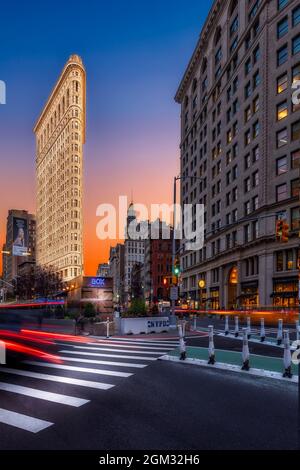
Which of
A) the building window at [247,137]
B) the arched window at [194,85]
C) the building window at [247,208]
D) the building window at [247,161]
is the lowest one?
the building window at [247,208]

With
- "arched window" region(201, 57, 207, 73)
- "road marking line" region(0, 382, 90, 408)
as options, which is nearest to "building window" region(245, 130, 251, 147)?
"arched window" region(201, 57, 207, 73)

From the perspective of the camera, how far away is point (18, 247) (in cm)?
3216

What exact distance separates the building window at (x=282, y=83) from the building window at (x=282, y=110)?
4.91 feet

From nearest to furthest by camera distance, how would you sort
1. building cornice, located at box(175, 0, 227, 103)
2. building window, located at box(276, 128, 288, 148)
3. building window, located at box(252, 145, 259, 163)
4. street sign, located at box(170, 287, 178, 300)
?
street sign, located at box(170, 287, 178, 300)
building window, located at box(276, 128, 288, 148)
building window, located at box(252, 145, 259, 163)
building cornice, located at box(175, 0, 227, 103)

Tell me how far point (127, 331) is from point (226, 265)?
39.5 meters

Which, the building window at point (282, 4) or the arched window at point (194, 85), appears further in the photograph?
the arched window at point (194, 85)

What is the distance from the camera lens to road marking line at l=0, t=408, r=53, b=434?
6570 mm

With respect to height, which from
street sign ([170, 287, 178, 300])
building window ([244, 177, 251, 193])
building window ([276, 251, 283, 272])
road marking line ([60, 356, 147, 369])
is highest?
building window ([244, 177, 251, 193])

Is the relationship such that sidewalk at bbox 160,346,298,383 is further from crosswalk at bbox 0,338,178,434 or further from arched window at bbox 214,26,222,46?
arched window at bbox 214,26,222,46

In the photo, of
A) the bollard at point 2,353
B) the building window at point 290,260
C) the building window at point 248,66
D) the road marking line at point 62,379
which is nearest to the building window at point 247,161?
the building window at point 248,66

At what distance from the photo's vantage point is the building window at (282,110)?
4578 centimetres

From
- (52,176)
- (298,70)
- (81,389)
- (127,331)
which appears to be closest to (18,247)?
(127,331)

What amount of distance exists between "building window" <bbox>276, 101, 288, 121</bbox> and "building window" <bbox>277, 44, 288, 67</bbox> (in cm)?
490

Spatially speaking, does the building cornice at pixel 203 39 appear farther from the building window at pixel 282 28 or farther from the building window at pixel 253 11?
the building window at pixel 282 28
